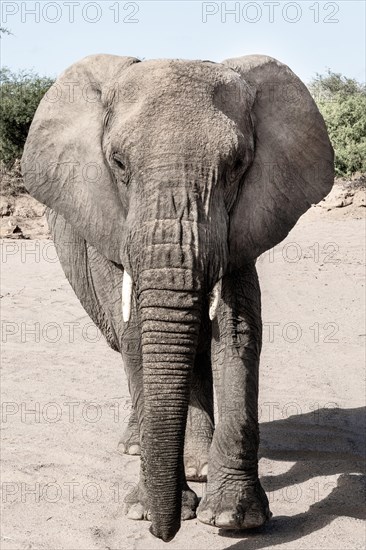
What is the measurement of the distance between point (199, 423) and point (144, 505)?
2.86 feet

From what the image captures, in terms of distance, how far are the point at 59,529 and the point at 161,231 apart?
5.99ft

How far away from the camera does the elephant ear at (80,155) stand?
4453 millimetres

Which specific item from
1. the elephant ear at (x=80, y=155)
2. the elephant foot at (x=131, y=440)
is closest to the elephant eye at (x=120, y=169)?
the elephant ear at (x=80, y=155)

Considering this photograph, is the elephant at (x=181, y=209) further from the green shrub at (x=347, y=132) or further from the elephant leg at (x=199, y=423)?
the green shrub at (x=347, y=132)

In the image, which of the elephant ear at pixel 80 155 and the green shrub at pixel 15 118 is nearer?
the elephant ear at pixel 80 155

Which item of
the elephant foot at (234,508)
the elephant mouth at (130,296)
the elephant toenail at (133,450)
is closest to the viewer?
the elephant mouth at (130,296)

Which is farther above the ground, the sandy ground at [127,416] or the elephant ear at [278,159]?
the elephant ear at [278,159]

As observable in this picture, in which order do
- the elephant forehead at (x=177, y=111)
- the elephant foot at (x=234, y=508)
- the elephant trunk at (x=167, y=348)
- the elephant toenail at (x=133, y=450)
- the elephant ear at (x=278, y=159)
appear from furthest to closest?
the elephant toenail at (x=133, y=450) → the elephant foot at (x=234, y=508) → the elephant ear at (x=278, y=159) → the elephant forehead at (x=177, y=111) → the elephant trunk at (x=167, y=348)

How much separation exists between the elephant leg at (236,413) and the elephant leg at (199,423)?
76cm

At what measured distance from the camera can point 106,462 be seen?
233 inches

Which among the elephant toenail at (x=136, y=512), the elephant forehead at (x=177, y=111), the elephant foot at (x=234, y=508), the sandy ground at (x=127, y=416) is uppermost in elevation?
the elephant forehead at (x=177, y=111)

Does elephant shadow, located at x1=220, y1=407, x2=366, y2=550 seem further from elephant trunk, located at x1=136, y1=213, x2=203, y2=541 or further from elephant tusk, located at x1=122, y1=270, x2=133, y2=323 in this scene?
elephant tusk, located at x1=122, y1=270, x2=133, y2=323

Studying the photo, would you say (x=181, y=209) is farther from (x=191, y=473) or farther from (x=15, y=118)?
(x=15, y=118)

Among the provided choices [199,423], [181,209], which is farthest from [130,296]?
[199,423]
